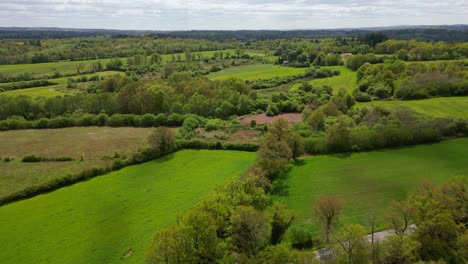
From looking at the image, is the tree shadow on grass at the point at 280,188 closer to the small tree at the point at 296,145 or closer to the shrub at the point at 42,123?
the small tree at the point at 296,145

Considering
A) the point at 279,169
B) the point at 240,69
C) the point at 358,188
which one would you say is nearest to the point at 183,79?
the point at 240,69

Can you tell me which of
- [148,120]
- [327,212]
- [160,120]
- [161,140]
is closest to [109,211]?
[161,140]

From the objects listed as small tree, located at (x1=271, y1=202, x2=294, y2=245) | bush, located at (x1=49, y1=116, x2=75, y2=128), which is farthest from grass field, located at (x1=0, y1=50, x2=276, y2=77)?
small tree, located at (x1=271, y1=202, x2=294, y2=245)

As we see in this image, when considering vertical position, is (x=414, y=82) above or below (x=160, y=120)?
above

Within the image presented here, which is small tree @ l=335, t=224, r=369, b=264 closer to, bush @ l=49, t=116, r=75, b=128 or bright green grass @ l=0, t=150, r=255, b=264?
bright green grass @ l=0, t=150, r=255, b=264

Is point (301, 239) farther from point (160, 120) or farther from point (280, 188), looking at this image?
point (160, 120)

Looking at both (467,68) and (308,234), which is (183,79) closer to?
A: (308,234)

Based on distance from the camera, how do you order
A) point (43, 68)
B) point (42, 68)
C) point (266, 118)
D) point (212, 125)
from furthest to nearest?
point (43, 68), point (42, 68), point (266, 118), point (212, 125)
